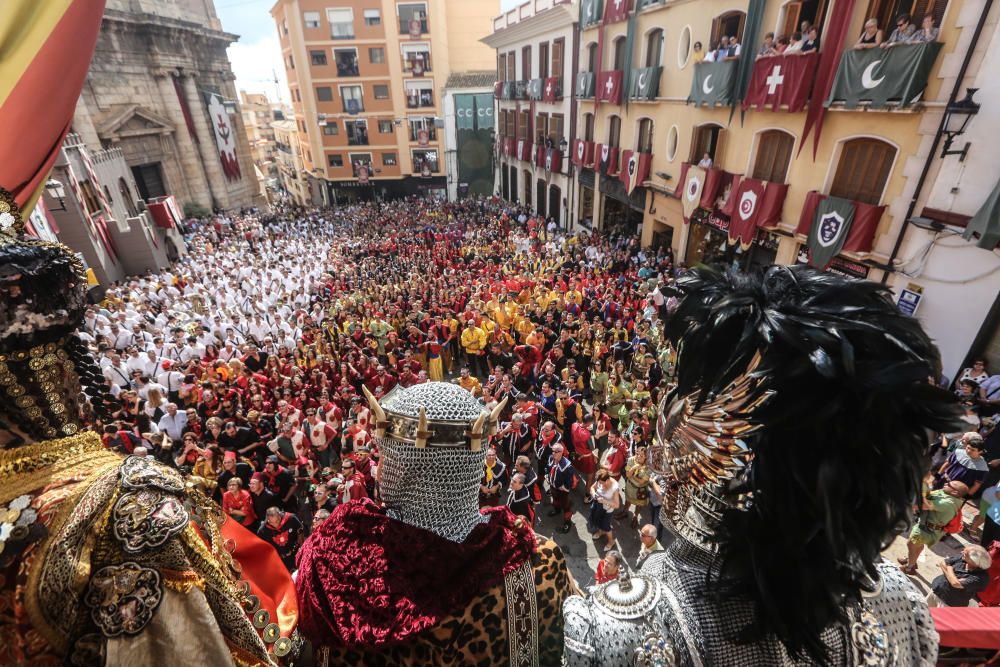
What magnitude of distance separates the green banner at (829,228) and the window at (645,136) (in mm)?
8464

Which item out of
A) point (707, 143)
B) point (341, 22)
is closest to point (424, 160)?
point (341, 22)

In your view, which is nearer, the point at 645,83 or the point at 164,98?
the point at 645,83

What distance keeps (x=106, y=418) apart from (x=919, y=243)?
41.0ft

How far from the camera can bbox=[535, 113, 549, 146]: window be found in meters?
26.6

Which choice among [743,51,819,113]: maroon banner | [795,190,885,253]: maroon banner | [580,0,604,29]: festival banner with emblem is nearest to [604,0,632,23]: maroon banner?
[580,0,604,29]: festival banner with emblem

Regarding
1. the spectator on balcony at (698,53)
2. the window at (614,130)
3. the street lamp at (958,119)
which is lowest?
the window at (614,130)

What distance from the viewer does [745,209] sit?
13.1 meters

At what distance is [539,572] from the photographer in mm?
2082

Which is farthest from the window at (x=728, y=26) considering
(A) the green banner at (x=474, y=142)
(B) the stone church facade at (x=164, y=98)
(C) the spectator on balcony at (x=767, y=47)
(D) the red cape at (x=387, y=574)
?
(B) the stone church facade at (x=164, y=98)

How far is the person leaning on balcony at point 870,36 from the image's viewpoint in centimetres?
923

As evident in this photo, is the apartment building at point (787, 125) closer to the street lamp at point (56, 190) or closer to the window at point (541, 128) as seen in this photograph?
the window at point (541, 128)

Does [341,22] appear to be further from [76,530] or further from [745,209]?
[76,530]

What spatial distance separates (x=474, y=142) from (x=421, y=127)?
14.8 ft

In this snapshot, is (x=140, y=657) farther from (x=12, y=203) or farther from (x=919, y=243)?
(x=919, y=243)
